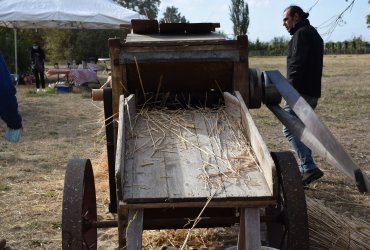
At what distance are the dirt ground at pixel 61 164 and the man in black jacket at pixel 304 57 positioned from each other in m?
0.90

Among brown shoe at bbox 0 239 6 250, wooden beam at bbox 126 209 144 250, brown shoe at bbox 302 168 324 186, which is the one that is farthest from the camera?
brown shoe at bbox 302 168 324 186

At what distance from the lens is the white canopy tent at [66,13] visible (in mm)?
16453

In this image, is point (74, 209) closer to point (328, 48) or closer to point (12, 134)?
point (12, 134)

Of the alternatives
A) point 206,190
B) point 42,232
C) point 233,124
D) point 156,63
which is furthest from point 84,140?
point 206,190

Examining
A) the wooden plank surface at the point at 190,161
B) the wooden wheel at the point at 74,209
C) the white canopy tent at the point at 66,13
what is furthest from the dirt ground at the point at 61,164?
the white canopy tent at the point at 66,13

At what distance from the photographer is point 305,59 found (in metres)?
5.83

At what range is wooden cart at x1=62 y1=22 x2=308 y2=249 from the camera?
2926 mm

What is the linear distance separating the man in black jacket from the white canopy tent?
1080 centimetres

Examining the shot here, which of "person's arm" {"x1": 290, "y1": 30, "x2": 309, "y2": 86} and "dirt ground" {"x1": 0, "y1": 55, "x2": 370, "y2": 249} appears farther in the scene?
"person's arm" {"x1": 290, "y1": 30, "x2": 309, "y2": 86}

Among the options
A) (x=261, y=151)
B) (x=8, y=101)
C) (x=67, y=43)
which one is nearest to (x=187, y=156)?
(x=261, y=151)

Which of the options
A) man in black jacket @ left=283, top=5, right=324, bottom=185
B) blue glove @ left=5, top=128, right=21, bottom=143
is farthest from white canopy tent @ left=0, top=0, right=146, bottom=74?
blue glove @ left=5, top=128, right=21, bottom=143

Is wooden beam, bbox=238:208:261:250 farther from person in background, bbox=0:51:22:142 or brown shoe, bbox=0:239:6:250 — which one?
brown shoe, bbox=0:239:6:250

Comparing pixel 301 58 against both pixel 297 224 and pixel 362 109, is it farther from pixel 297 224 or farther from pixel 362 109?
pixel 362 109

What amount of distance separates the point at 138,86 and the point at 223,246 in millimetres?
1543
